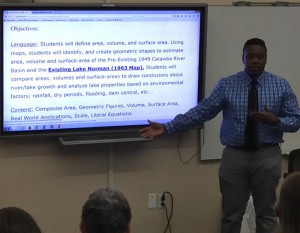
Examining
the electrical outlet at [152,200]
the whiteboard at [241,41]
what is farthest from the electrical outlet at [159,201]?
the whiteboard at [241,41]

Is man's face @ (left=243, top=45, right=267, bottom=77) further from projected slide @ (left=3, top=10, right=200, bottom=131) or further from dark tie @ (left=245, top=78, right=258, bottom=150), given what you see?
projected slide @ (left=3, top=10, right=200, bottom=131)

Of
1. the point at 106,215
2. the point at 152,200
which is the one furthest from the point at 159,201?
the point at 106,215

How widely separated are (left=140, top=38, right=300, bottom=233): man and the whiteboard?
1.70ft

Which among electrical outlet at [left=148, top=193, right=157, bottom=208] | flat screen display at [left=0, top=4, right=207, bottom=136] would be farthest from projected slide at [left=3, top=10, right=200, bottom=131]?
electrical outlet at [left=148, top=193, right=157, bottom=208]

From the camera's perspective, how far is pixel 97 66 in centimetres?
386

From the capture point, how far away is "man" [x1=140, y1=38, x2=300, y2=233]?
3.67m

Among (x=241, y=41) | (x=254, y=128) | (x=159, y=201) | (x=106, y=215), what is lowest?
(x=159, y=201)

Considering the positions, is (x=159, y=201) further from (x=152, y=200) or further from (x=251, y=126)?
(x=251, y=126)

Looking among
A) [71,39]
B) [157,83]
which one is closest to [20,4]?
[71,39]

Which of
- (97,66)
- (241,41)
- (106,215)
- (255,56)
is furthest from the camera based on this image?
(241,41)

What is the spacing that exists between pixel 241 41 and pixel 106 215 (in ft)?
8.73

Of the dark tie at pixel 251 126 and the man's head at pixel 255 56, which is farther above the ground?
the man's head at pixel 255 56

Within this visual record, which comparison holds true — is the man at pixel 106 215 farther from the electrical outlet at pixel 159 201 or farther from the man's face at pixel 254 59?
the electrical outlet at pixel 159 201

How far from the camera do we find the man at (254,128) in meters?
3.67
